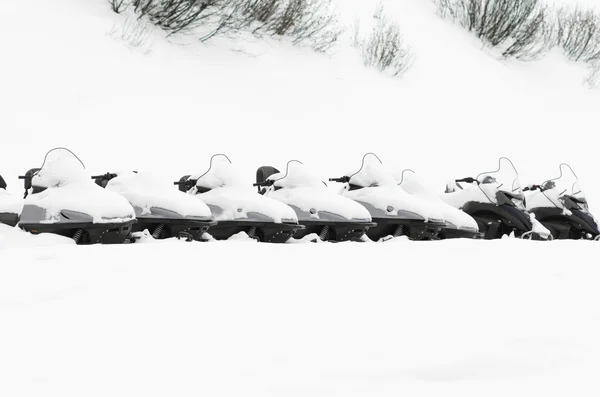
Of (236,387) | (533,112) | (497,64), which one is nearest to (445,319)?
(236,387)

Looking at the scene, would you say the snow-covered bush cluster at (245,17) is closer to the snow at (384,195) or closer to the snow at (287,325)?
the snow at (384,195)

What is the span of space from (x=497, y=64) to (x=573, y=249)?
1626cm

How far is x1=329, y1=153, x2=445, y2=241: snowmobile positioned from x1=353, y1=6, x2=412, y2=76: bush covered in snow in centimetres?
980

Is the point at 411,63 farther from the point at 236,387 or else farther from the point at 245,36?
the point at 236,387

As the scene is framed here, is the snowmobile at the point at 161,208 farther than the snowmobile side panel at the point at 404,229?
No

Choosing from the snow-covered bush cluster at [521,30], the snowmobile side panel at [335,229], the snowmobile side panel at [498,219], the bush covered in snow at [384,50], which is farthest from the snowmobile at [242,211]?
the snow-covered bush cluster at [521,30]

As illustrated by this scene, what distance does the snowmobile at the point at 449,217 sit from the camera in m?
8.67

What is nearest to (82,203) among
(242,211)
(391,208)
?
(242,211)

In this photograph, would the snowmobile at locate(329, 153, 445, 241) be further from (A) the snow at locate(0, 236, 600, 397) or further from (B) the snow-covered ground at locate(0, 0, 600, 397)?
(A) the snow at locate(0, 236, 600, 397)

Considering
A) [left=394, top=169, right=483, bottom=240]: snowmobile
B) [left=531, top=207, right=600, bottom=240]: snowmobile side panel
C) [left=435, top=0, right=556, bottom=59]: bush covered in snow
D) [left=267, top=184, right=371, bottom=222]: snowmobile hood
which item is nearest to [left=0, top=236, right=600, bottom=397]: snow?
[left=267, top=184, right=371, bottom=222]: snowmobile hood

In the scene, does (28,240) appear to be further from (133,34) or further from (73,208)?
(133,34)

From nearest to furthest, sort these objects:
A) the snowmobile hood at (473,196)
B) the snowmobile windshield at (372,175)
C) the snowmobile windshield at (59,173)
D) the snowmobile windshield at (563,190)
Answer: the snowmobile windshield at (59,173)
the snowmobile windshield at (372,175)
the snowmobile hood at (473,196)
the snowmobile windshield at (563,190)

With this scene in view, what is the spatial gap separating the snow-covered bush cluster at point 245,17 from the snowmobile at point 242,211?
7883 millimetres

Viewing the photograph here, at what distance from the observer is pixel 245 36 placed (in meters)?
16.5
